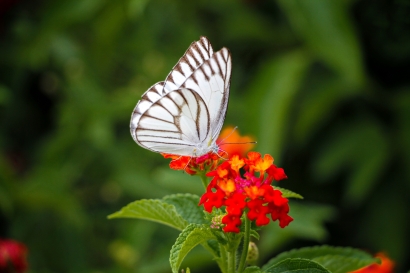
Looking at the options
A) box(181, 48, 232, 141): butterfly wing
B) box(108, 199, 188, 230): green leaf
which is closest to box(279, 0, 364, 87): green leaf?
box(181, 48, 232, 141): butterfly wing

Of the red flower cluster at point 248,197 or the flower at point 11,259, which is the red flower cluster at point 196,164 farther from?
the flower at point 11,259

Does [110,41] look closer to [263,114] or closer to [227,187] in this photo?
[263,114]

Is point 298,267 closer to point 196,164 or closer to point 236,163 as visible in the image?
point 236,163

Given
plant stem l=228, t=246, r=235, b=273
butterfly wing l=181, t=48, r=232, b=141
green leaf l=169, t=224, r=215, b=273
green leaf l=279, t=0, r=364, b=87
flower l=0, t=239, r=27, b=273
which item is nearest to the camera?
green leaf l=169, t=224, r=215, b=273

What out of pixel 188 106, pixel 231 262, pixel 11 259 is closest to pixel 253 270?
pixel 231 262

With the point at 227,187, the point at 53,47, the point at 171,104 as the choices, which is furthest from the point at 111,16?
the point at 227,187

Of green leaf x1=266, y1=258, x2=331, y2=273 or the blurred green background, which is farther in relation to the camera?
the blurred green background

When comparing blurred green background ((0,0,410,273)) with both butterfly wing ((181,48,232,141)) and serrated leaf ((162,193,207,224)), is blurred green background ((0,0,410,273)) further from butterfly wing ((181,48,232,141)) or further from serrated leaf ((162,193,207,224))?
serrated leaf ((162,193,207,224))
